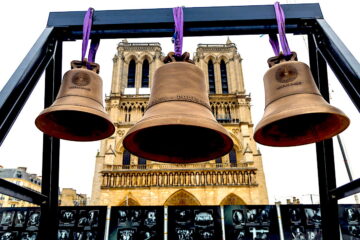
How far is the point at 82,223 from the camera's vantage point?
4574 millimetres

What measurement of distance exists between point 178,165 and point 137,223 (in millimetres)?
17988

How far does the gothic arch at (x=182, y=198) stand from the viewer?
20.7m

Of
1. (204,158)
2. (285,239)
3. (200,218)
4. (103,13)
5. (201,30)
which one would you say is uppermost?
(103,13)

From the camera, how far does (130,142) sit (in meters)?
1.85

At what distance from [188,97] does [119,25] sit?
0.89 metres

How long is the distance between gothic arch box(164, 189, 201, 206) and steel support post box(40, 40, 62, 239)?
63.3ft

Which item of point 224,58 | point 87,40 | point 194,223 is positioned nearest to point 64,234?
point 194,223

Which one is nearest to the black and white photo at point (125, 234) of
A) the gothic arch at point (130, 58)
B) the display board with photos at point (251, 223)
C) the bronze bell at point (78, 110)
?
the display board with photos at point (251, 223)

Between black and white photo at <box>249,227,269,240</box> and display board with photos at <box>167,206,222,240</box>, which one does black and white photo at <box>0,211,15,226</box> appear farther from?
black and white photo at <box>249,227,269,240</box>

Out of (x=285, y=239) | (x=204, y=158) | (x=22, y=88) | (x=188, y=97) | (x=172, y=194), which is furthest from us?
(x=172, y=194)

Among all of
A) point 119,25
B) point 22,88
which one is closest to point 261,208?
point 119,25

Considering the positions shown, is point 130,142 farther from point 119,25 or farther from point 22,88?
point 119,25

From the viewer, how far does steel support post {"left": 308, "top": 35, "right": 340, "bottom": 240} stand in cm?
203

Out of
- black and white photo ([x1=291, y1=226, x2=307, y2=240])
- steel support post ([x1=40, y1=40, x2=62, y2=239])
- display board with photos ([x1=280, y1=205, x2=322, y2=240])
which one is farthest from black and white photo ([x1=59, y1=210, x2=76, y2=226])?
black and white photo ([x1=291, y1=226, x2=307, y2=240])
